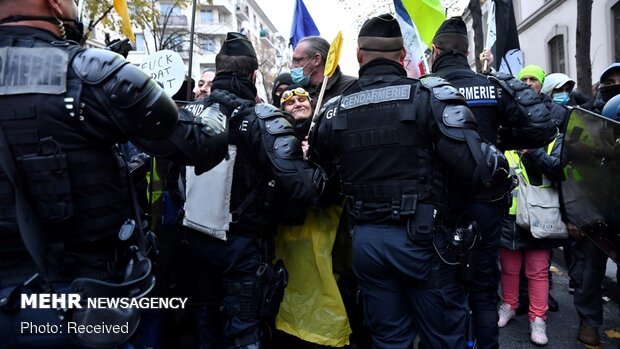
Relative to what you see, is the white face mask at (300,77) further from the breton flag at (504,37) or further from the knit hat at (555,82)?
the knit hat at (555,82)

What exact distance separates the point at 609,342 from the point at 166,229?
3576 mm

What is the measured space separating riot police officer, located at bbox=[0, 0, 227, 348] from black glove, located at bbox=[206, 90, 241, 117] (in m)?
0.99

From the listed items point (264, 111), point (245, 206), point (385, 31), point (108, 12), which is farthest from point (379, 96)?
point (108, 12)

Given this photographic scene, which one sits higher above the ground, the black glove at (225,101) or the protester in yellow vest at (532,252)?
the black glove at (225,101)

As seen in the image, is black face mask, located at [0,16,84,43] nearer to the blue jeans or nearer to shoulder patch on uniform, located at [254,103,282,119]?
shoulder patch on uniform, located at [254,103,282,119]

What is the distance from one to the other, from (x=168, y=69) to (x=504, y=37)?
3219 mm

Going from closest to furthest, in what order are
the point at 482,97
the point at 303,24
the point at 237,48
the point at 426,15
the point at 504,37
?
the point at 237,48 < the point at 482,97 < the point at 426,15 < the point at 504,37 < the point at 303,24

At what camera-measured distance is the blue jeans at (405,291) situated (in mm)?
2479

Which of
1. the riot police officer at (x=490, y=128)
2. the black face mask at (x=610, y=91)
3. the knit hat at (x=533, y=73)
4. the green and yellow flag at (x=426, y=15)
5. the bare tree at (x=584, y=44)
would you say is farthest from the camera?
the bare tree at (x=584, y=44)

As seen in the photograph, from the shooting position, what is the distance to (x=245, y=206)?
281 centimetres

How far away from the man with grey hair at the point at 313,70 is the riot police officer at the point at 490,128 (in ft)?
3.23

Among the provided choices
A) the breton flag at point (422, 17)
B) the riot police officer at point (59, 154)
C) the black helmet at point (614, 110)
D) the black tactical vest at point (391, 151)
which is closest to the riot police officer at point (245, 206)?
the black tactical vest at point (391, 151)

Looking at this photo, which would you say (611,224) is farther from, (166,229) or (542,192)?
(166,229)

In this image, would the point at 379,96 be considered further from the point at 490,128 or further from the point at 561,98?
the point at 561,98
